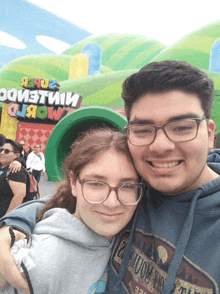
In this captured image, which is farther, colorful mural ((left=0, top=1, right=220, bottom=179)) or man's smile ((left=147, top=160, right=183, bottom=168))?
colorful mural ((left=0, top=1, right=220, bottom=179))

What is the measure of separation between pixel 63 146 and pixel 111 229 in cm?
497

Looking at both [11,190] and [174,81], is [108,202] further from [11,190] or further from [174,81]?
[11,190]

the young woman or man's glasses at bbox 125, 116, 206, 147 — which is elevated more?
man's glasses at bbox 125, 116, 206, 147

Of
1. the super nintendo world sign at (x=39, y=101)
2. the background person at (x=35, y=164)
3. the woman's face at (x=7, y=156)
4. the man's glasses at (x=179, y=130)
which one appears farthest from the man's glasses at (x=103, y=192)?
the super nintendo world sign at (x=39, y=101)

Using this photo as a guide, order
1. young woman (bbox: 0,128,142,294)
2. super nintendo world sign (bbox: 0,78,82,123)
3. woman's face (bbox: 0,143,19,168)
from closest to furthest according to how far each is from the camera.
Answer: young woman (bbox: 0,128,142,294) → woman's face (bbox: 0,143,19,168) → super nintendo world sign (bbox: 0,78,82,123)

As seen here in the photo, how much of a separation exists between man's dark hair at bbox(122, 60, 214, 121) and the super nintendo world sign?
809 centimetres

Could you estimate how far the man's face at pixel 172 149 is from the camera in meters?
0.92

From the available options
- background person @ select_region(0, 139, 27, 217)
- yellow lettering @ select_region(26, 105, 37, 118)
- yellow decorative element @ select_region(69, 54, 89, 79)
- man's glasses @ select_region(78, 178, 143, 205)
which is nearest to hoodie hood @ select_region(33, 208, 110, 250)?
man's glasses @ select_region(78, 178, 143, 205)

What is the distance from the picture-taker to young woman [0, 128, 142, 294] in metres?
0.91

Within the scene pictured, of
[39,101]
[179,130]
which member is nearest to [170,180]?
[179,130]

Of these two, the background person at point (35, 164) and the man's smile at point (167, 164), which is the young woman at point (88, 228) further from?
the background person at point (35, 164)

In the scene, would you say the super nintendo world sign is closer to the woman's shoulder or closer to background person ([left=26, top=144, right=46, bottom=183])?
background person ([left=26, top=144, right=46, bottom=183])

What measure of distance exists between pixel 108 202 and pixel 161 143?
32 centimetres

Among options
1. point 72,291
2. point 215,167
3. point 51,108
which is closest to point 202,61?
point 51,108
